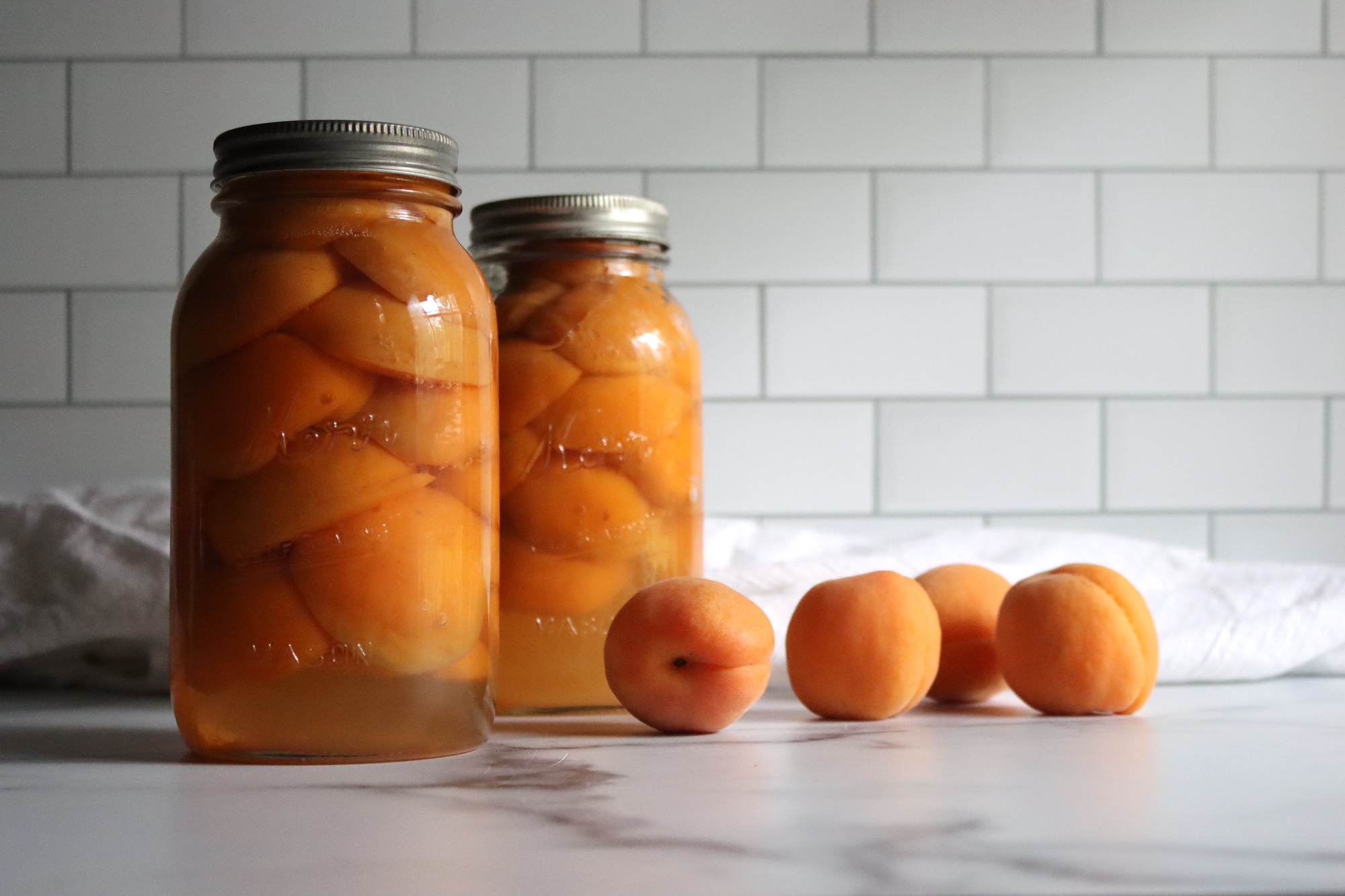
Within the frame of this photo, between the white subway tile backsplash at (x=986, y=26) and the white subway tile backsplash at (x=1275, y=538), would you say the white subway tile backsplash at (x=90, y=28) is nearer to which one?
the white subway tile backsplash at (x=986, y=26)

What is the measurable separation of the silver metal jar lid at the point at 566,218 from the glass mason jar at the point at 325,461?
0.10m

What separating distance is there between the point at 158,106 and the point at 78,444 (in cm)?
34

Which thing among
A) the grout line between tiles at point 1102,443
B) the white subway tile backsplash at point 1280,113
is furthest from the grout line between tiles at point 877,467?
the white subway tile backsplash at point 1280,113

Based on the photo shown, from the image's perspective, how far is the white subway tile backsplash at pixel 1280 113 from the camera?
1.25m

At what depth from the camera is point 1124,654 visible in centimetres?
61

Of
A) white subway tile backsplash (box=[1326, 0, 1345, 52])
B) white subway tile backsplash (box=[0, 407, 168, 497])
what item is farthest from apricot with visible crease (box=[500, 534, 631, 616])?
white subway tile backsplash (box=[1326, 0, 1345, 52])

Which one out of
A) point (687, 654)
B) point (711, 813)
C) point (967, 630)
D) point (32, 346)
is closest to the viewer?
point (711, 813)

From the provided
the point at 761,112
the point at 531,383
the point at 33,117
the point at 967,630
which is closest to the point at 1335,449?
the point at 761,112

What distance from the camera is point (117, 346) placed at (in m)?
1.17

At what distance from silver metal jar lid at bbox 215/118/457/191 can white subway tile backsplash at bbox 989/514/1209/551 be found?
87 centimetres

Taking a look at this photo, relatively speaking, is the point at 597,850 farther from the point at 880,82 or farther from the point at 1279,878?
the point at 880,82

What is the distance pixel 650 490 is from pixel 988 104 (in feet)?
2.55

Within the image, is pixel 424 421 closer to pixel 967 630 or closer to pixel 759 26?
pixel 967 630

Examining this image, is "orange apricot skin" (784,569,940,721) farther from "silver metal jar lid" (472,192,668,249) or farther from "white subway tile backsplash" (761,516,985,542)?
"white subway tile backsplash" (761,516,985,542)
